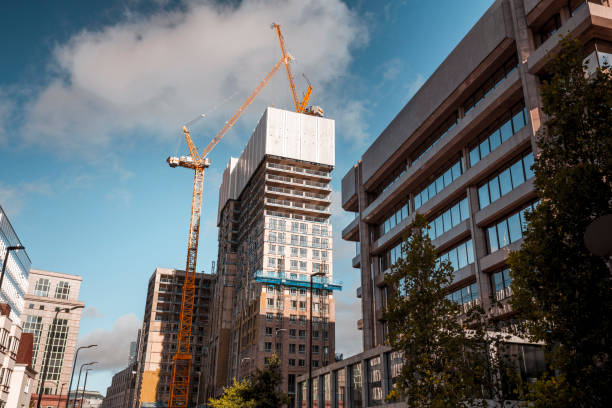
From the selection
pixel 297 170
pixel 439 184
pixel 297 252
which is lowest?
pixel 439 184

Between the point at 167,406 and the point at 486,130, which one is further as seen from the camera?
the point at 167,406

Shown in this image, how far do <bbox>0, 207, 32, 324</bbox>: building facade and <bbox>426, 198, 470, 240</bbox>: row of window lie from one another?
146ft

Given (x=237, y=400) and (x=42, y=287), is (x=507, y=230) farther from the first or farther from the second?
(x=42, y=287)

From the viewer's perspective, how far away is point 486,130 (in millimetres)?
44219

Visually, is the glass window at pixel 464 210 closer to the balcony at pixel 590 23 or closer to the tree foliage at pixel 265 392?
the balcony at pixel 590 23

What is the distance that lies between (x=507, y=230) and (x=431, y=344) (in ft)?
66.9

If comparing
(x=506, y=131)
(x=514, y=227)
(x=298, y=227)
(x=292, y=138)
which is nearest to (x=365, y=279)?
(x=514, y=227)

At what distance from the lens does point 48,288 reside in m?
175

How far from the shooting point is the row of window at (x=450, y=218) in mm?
46500

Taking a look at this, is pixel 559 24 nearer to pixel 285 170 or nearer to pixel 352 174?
pixel 352 174

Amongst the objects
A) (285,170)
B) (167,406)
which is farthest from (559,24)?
(167,406)

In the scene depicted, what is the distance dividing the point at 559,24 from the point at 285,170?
100794mm

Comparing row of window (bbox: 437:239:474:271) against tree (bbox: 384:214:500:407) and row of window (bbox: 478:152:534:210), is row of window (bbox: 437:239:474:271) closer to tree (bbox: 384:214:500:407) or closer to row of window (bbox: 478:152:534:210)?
row of window (bbox: 478:152:534:210)

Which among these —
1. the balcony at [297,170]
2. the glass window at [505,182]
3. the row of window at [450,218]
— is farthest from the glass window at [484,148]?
the balcony at [297,170]
